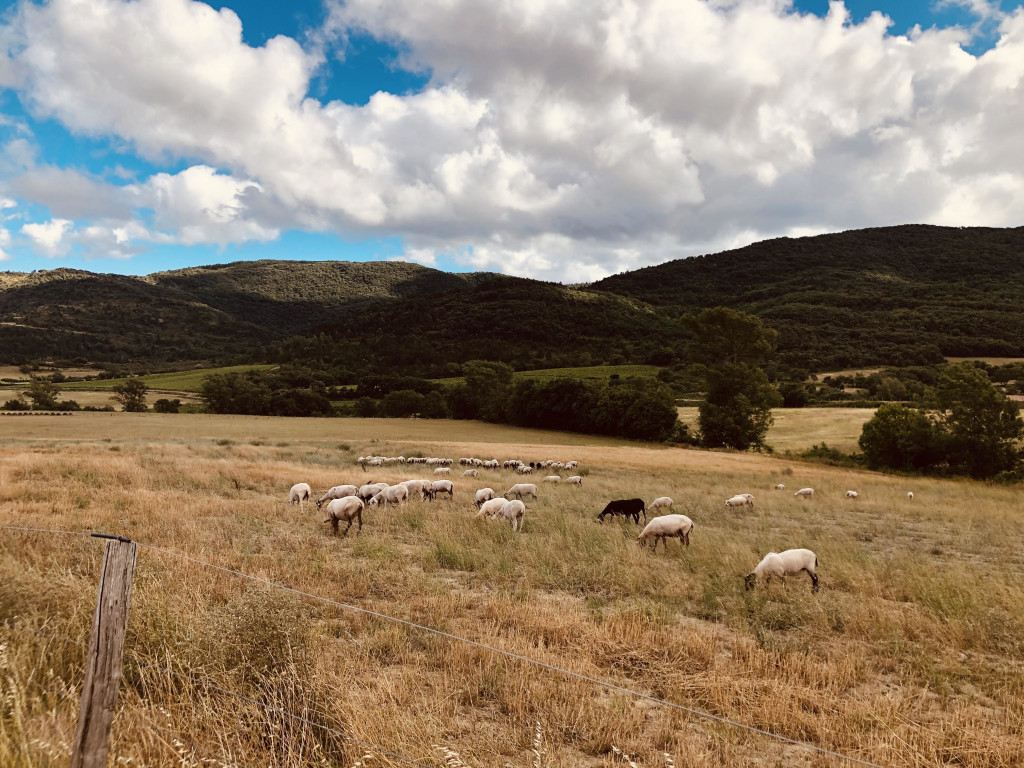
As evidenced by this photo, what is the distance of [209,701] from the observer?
4281 millimetres

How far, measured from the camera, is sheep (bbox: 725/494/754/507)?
67.8 ft

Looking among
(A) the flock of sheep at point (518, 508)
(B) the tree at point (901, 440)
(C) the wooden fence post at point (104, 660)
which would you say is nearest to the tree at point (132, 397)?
(A) the flock of sheep at point (518, 508)

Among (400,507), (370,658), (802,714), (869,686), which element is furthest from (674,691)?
(400,507)

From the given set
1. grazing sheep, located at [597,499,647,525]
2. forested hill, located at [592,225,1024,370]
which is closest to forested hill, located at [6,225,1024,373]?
forested hill, located at [592,225,1024,370]

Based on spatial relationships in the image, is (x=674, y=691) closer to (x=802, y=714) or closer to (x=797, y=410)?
(x=802, y=714)

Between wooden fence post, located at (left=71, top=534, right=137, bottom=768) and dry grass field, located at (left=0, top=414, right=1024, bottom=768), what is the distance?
0.77 ft

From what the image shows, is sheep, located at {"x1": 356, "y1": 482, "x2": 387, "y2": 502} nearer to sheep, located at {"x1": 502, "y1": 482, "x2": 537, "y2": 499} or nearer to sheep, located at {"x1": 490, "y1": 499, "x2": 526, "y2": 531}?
sheep, located at {"x1": 490, "y1": 499, "x2": 526, "y2": 531}

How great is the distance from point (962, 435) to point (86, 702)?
57568 mm

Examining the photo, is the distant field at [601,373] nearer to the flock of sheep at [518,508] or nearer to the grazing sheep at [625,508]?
the flock of sheep at [518,508]

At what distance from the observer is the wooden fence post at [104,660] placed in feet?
10.3

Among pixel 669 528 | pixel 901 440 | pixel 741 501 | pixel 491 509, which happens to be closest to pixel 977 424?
pixel 901 440

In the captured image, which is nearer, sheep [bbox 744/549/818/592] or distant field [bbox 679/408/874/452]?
→ sheep [bbox 744/549/818/592]

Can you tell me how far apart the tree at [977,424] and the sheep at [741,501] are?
3620 centimetres

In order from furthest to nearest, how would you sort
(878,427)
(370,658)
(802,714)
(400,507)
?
(878,427) < (400,507) < (370,658) < (802,714)
